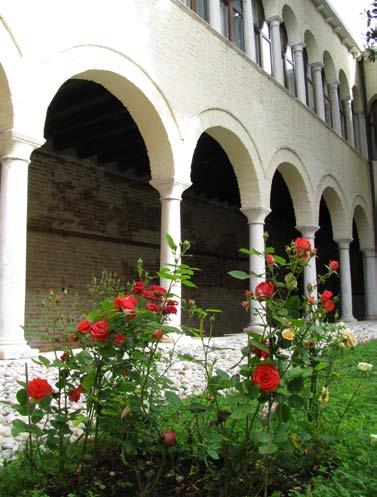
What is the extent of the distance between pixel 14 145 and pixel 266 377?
462 cm

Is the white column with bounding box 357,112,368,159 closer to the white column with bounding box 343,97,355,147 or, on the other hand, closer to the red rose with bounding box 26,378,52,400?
the white column with bounding box 343,97,355,147

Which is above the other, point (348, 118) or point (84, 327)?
point (348, 118)

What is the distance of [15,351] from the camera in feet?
16.6

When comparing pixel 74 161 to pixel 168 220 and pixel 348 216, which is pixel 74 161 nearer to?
pixel 168 220

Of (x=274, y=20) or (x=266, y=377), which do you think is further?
(x=274, y=20)

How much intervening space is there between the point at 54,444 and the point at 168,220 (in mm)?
5606

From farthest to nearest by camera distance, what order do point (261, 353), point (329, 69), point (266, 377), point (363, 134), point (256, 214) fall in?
point (363, 134)
point (329, 69)
point (256, 214)
point (261, 353)
point (266, 377)

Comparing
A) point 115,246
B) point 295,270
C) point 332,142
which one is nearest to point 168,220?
point 115,246

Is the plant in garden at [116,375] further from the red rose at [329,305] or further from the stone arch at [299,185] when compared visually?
the stone arch at [299,185]

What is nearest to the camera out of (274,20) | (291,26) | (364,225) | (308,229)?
(274,20)

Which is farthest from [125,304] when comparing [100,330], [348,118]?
[348,118]

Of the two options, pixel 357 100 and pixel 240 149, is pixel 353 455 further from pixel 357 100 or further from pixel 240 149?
pixel 357 100

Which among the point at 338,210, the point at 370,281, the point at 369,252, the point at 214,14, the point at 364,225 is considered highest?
the point at 214,14

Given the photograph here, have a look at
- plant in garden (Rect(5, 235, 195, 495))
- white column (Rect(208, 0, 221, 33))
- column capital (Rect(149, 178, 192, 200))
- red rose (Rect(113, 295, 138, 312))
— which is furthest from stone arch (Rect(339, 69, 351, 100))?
red rose (Rect(113, 295, 138, 312))
